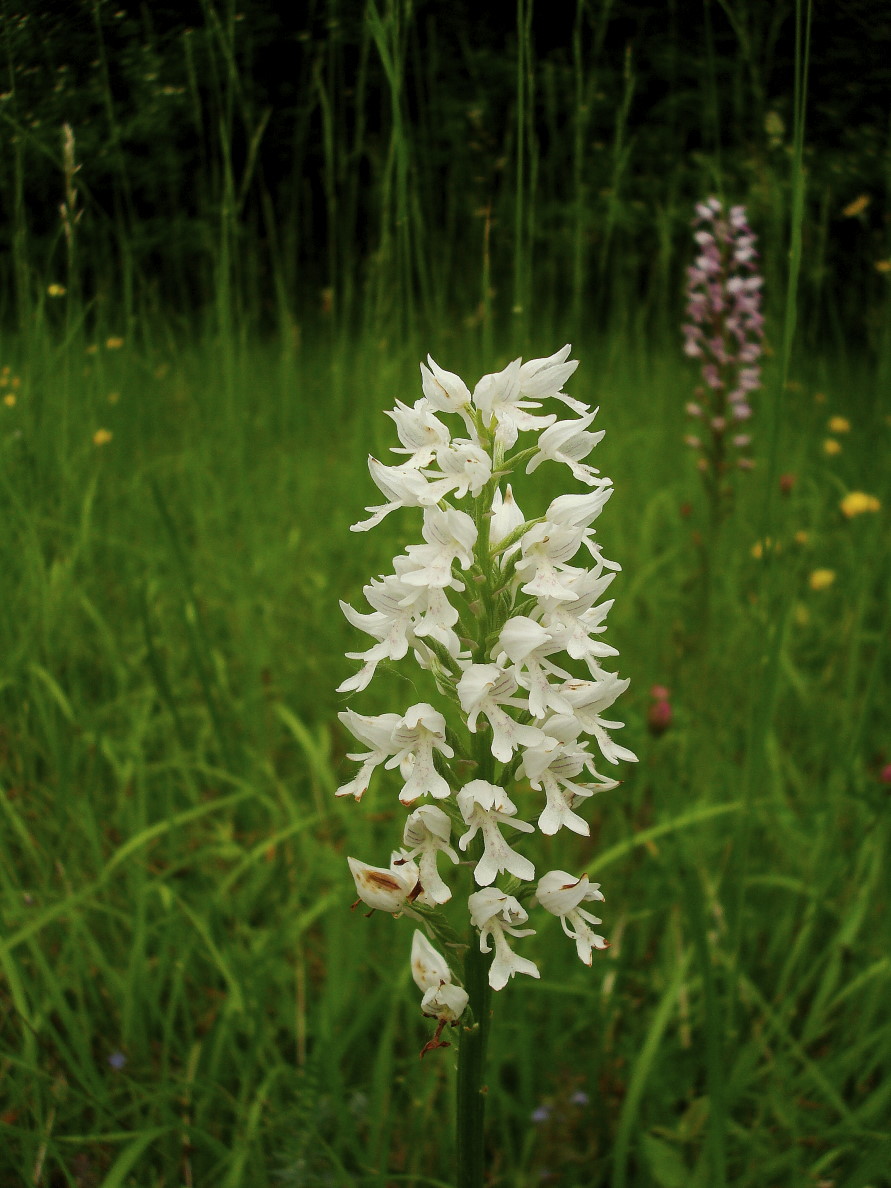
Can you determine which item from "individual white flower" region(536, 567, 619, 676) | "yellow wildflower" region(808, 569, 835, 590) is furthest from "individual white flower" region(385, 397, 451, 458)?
"yellow wildflower" region(808, 569, 835, 590)

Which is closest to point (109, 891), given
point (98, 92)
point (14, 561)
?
point (14, 561)

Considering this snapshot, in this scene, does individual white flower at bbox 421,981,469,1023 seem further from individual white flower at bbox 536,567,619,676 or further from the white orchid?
individual white flower at bbox 536,567,619,676

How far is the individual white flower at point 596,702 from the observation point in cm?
116

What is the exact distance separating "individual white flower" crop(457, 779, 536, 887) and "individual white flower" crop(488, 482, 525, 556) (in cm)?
30

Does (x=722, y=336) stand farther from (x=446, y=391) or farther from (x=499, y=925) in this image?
(x=499, y=925)

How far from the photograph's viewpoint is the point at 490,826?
3.73 ft

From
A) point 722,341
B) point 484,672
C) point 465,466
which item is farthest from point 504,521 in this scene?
point 722,341

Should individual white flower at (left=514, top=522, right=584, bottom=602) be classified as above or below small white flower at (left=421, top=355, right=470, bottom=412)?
below

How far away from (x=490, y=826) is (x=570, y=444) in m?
0.54

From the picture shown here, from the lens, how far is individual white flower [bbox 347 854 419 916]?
1.16m

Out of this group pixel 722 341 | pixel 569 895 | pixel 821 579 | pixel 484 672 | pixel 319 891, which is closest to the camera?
pixel 484 672

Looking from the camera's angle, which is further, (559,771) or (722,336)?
(722,336)

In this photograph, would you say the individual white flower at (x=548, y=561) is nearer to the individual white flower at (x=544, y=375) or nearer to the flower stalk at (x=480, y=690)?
the flower stalk at (x=480, y=690)

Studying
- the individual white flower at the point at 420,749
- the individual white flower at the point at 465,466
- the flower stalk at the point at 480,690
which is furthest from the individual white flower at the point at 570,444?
the individual white flower at the point at 420,749
